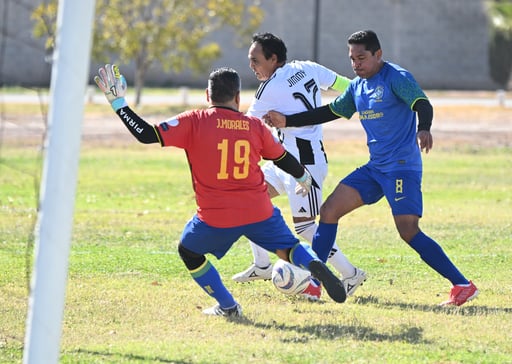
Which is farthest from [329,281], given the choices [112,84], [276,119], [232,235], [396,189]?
[112,84]

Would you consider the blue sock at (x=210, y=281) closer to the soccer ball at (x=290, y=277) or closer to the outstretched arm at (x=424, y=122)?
the soccer ball at (x=290, y=277)

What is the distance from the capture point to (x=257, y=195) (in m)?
7.62

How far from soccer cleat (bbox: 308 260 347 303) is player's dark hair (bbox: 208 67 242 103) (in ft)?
4.37

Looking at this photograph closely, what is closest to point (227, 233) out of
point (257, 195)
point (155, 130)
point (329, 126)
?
point (257, 195)

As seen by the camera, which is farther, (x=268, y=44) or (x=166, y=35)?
(x=166, y=35)

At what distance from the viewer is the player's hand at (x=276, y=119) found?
8.83 m

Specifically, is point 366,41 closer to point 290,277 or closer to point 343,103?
point 343,103

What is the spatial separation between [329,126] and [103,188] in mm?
13513

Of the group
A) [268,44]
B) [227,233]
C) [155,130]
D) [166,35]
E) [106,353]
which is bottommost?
[106,353]

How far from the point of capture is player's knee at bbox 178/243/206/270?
304 inches

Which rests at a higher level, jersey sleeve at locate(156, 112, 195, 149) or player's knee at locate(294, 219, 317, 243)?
jersey sleeve at locate(156, 112, 195, 149)

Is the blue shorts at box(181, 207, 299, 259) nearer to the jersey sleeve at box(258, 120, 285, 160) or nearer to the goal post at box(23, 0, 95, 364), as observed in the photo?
the jersey sleeve at box(258, 120, 285, 160)

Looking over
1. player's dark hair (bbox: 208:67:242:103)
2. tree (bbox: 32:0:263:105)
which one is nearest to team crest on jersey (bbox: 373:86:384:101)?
player's dark hair (bbox: 208:67:242:103)

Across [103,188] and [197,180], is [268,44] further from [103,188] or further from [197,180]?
[103,188]
